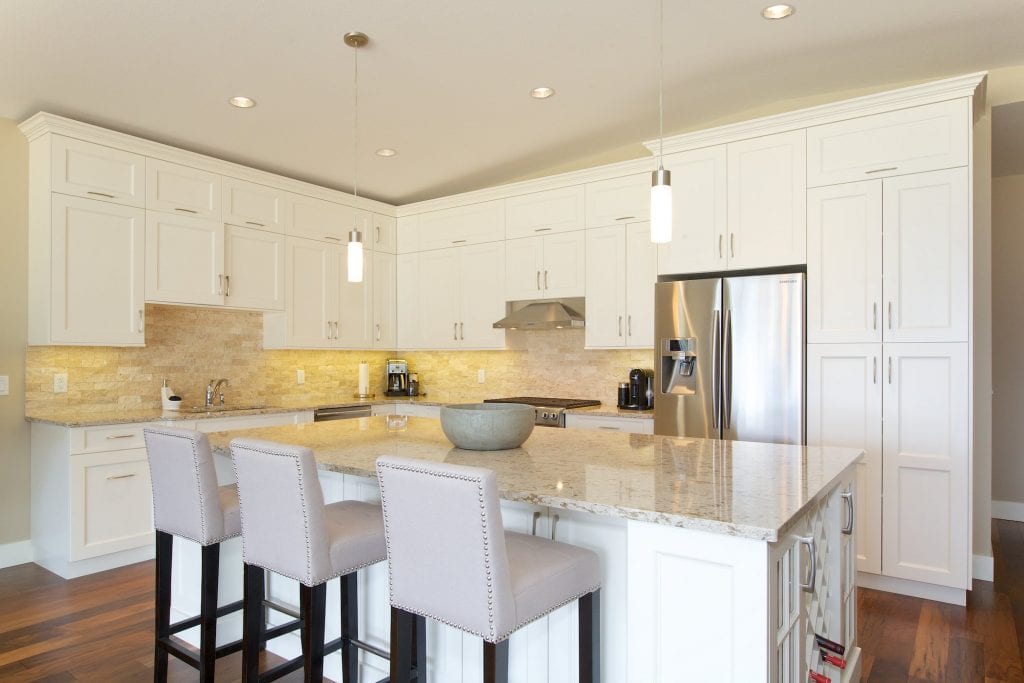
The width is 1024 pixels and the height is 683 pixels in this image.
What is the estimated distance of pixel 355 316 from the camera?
5.36 meters

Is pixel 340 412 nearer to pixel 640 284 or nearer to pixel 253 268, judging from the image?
pixel 253 268

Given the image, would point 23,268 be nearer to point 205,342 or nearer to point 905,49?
point 205,342

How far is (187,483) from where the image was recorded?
2193mm

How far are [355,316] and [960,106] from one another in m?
4.22

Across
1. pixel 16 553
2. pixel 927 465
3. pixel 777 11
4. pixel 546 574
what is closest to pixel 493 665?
pixel 546 574

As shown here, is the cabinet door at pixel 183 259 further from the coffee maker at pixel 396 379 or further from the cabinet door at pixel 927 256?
the cabinet door at pixel 927 256

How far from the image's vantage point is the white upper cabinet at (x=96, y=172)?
367 cm

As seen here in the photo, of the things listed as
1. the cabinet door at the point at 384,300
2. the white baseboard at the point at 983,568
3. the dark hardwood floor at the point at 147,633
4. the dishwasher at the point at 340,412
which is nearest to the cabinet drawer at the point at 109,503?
the dark hardwood floor at the point at 147,633

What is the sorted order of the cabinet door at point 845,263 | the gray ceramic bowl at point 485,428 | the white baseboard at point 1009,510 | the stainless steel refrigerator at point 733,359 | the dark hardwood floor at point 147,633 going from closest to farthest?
1. the gray ceramic bowl at point 485,428
2. the dark hardwood floor at point 147,633
3. the cabinet door at point 845,263
4. the stainless steel refrigerator at point 733,359
5. the white baseboard at point 1009,510

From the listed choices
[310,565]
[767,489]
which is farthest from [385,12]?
[767,489]

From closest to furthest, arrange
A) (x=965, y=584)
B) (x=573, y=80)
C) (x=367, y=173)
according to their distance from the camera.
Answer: (x=965, y=584) < (x=573, y=80) < (x=367, y=173)

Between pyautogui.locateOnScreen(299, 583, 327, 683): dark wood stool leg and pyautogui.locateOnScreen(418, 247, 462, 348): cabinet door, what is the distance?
3498 millimetres

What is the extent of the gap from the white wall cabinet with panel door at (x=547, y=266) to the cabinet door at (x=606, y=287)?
85 millimetres

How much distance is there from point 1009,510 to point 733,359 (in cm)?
323
